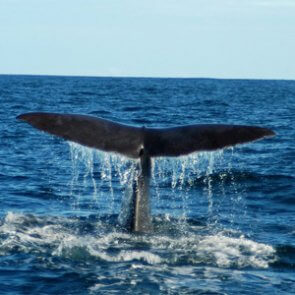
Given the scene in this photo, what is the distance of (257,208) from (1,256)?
525 centimetres

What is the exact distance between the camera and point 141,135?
9.05m

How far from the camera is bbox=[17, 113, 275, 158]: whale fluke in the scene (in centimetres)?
844

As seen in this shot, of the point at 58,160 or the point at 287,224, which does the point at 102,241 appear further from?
the point at 58,160

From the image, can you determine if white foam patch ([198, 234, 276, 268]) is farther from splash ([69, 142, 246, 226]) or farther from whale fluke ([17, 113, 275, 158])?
whale fluke ([17, 113, 275, 158])

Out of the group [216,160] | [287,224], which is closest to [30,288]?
[287,224]

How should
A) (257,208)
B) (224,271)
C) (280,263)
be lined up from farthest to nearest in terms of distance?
(257,208) < (280,263) < (224,271)

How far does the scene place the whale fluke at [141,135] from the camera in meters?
8.44

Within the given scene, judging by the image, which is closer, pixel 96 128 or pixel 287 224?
pixel 96 128

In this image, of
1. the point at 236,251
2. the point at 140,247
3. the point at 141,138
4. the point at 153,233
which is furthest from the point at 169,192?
the point at 141,138

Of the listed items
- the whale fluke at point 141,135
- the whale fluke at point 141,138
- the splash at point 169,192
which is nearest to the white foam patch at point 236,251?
the whale fluke at point 141,138

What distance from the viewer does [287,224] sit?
11539 mm

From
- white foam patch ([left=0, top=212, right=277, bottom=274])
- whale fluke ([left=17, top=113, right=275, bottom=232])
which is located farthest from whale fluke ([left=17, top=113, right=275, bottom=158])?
white foam patch ([left=0, top=212, right=277, bottom=274])

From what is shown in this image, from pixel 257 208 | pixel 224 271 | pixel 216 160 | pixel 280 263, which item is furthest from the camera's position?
pixel 216 160

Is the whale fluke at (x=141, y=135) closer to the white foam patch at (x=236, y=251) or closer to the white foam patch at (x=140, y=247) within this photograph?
the white foam patch at (x=140, y=247)
